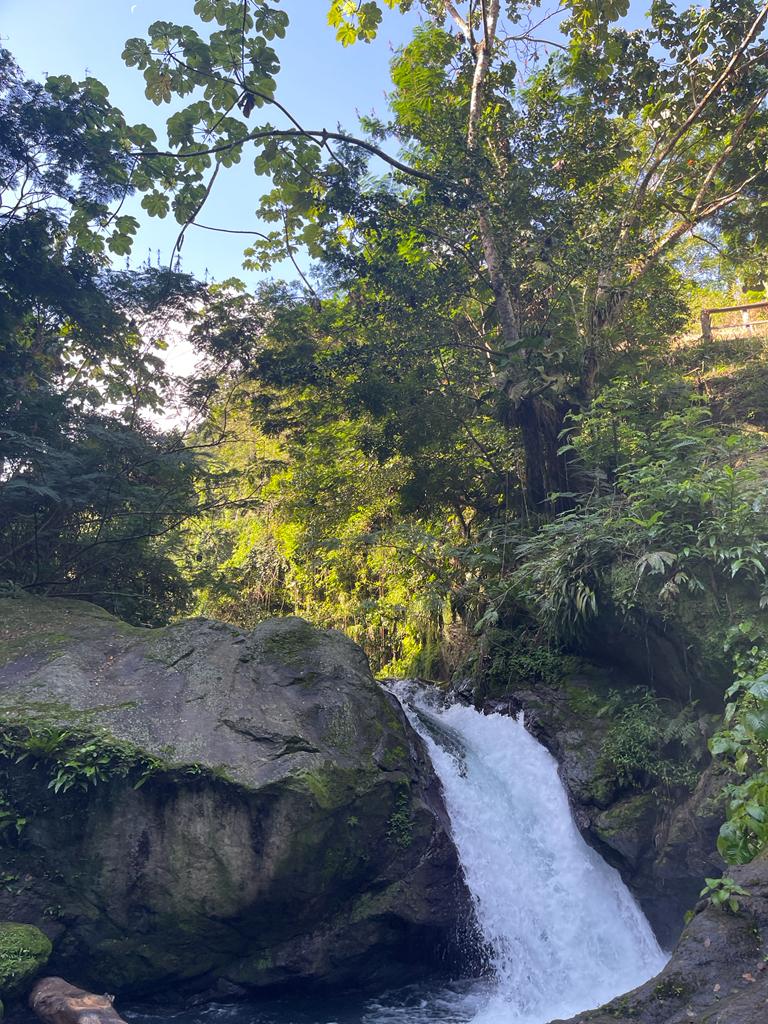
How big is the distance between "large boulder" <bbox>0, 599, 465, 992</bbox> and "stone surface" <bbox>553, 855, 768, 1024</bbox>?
262cm

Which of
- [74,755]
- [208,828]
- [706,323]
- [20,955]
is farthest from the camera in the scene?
[706,323]

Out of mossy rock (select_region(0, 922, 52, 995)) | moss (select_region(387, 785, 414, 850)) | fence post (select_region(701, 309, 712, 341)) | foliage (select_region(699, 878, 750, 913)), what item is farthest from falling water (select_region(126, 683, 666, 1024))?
fence post (select_region(701, 309, 712, 341))

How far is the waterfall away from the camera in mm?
5953

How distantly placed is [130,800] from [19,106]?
7.15 metres

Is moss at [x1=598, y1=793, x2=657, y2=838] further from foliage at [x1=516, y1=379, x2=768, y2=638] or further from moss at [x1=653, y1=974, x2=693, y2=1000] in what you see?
moss at [x1=653, y1=974, x2=693, y2=1000]

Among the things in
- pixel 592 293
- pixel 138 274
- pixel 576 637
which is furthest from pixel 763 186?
pixel 138 274

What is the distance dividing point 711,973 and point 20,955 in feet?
15.3

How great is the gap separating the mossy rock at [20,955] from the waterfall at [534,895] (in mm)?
3447

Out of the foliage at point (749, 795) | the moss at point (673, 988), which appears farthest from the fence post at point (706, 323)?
the moss at point (673, 988)

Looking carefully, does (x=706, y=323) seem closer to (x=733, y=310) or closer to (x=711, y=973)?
(x=733, y=310)

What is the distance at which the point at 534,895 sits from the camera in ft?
21.8

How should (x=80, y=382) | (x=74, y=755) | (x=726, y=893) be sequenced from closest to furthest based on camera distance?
(x=726, y=893)
(x=74, y=755)
(x=80, y=382)

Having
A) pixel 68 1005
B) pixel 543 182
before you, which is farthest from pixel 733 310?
pixel 68 1005

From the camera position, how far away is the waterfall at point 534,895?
5.95m
